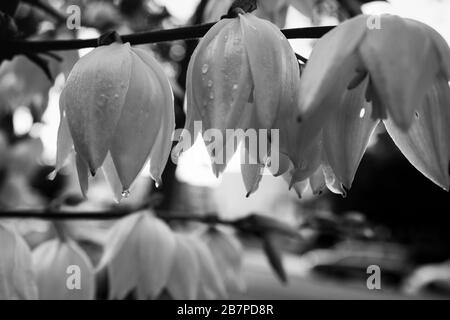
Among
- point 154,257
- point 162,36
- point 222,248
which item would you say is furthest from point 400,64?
point 222,248

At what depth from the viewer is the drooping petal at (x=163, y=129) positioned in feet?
1.10

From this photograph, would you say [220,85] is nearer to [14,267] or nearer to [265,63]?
[265,63]

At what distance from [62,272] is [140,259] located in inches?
2.9

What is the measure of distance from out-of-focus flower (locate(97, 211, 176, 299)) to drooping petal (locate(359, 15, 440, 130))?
0.91 ft

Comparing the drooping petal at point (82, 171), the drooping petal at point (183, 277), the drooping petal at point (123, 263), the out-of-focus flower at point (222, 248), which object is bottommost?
the out-of-focus flower at point (222, 248)

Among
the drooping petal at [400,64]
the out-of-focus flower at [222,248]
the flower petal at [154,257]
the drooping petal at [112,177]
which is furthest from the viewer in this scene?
the out-of-focus flower at [222,248]

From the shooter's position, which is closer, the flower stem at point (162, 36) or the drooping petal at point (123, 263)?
the flower stem at point (162, 36)

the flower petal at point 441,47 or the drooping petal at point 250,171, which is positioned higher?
the flower petal at point 441,47

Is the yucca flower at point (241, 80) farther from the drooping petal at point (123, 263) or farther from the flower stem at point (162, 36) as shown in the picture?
the drooping petal at point (123, 263)

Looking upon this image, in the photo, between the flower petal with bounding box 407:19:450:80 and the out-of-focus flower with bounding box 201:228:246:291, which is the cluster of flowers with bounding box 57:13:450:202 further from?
the out-of-focus flower with bounding box 201:228:246:291

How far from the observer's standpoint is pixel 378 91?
27cm

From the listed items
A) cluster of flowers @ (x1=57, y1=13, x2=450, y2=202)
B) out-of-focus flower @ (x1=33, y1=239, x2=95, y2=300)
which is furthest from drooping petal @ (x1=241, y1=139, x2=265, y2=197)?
out-of-focus flower @ (x1=33, y1=239, x2=95, y2=300)

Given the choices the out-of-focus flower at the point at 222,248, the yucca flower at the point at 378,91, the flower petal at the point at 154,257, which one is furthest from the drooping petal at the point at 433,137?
the out-of-focus flower at the point at 222,248
